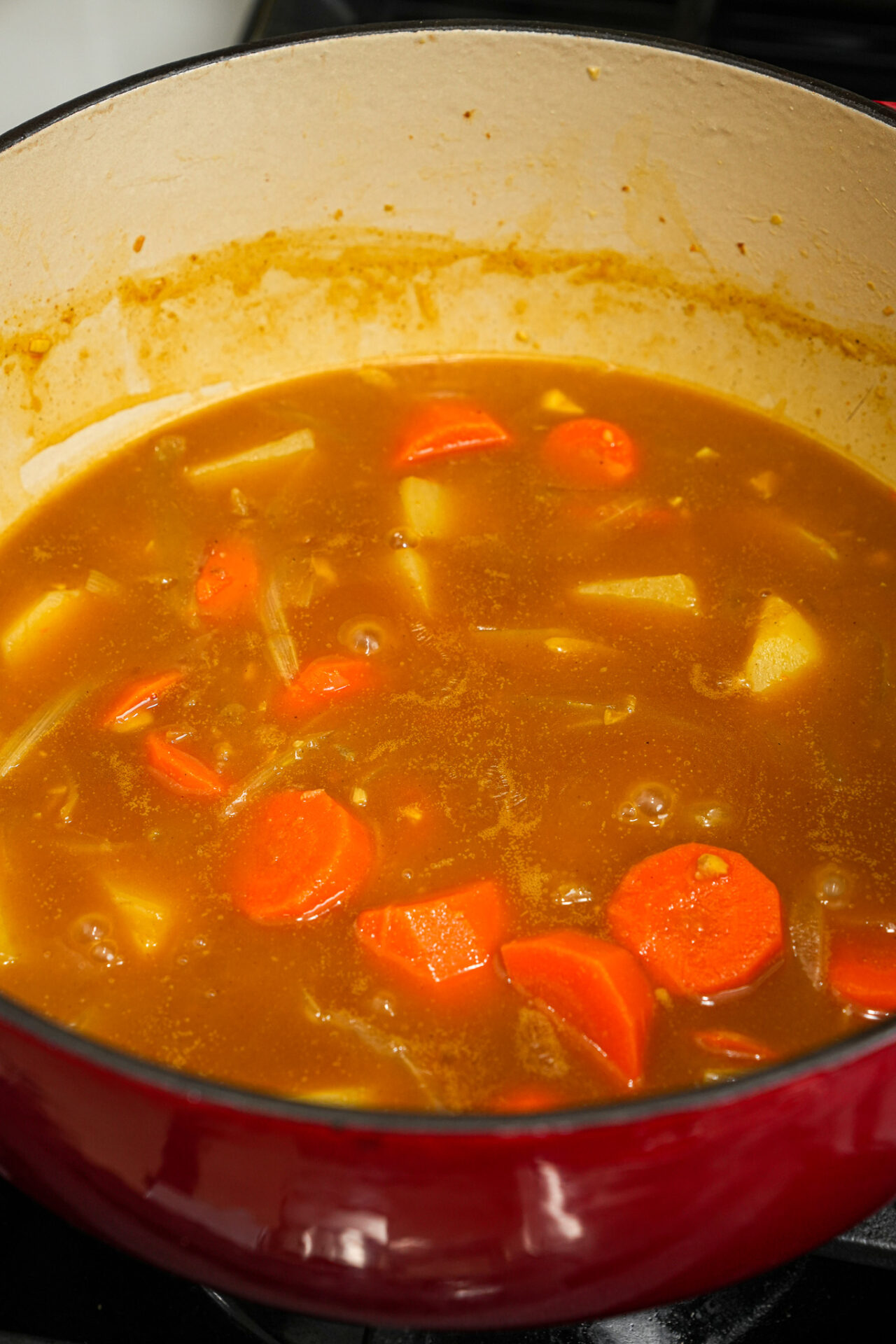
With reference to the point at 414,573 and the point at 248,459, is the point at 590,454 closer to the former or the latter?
the point at 414,573

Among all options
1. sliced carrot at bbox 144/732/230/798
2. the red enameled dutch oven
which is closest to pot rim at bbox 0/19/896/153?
the red enameled dutch oven

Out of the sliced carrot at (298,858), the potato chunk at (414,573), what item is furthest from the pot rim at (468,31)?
the sliced carrot at (298,858)

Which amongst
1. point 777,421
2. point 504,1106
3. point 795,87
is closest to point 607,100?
point 795,87

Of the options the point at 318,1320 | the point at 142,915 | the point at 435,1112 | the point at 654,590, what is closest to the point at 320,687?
the point at 142,915

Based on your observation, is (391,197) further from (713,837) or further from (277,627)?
(713,837)

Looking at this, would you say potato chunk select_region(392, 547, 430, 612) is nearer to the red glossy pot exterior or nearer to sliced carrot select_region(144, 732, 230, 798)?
sliced carrot select_region(144, 732, 230, 798)
